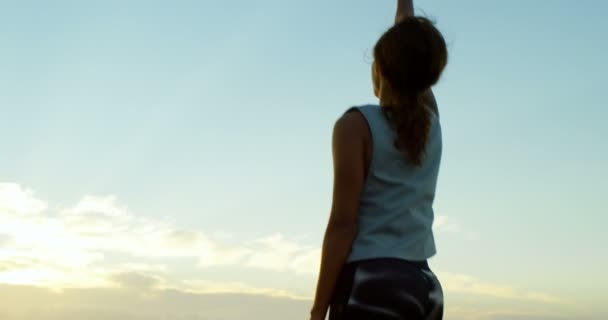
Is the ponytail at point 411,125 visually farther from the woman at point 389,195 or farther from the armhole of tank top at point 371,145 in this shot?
the armhole of tank top at point 371,145

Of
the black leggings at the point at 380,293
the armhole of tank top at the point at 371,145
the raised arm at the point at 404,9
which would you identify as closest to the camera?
the black leggings at the point at 380,293

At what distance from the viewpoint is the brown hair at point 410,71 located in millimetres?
5059

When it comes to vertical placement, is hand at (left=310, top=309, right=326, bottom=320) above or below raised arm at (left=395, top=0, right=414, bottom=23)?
below

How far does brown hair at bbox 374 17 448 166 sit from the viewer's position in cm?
506

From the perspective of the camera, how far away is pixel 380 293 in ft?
15.7

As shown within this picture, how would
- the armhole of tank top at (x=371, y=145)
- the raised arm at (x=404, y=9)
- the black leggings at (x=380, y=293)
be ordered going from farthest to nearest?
the raised arm at (x=404, y=9), the armhole of tank top at (x=371, y=145), the black leggings at (x=380, y=293)

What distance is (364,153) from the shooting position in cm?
502

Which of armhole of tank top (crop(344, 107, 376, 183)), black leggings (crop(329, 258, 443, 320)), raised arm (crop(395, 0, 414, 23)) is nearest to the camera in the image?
black leggings (crop(329, 258, 443, 320))

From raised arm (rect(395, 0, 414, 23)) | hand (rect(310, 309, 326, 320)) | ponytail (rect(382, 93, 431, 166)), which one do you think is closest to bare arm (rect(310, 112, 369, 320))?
hand (rect(310, 309, 326, 320))

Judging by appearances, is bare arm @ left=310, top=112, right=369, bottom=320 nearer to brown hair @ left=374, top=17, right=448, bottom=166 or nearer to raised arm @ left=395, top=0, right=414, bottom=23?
brown hair @ left=374, top=17, right=448, bottom=166

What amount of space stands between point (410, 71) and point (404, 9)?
5.23 ft

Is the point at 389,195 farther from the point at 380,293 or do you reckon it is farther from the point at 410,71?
the point at 410,71

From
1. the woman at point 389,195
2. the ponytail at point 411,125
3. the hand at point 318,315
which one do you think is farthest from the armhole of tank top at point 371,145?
the hand at point 318,315

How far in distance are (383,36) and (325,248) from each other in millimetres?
1248
